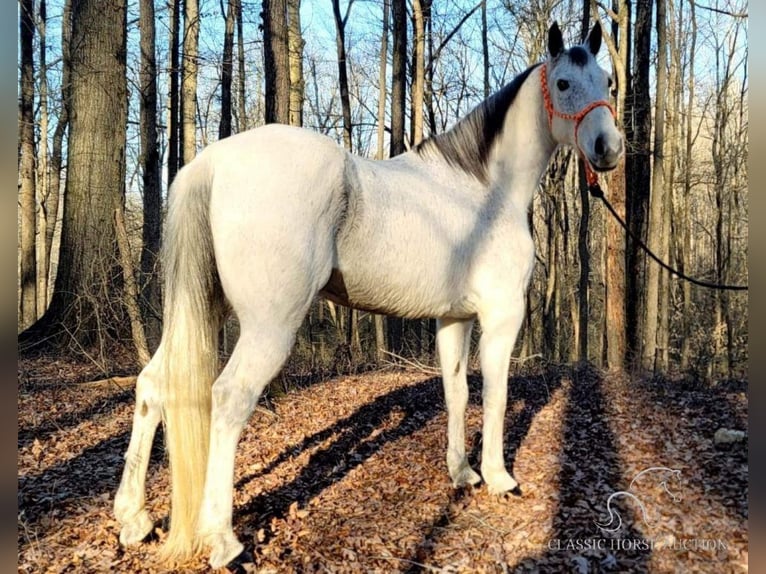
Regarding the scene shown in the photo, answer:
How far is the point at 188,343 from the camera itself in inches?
107

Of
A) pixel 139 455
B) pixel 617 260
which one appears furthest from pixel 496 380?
pixel 617 260

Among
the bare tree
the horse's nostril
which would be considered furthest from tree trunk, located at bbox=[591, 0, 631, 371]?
the bare tree

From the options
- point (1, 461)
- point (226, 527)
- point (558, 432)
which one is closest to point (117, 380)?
point (226, 527)

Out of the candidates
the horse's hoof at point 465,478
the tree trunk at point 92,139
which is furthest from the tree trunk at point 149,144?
the horse's hoof at point 465,478

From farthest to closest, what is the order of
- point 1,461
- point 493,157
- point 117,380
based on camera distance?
1. point 117,380
2. point 493,157
3. point 1,461

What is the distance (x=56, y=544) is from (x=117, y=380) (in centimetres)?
344

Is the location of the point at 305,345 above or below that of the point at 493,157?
below

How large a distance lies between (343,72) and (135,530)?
1488 centimetres

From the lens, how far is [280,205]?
260 cm

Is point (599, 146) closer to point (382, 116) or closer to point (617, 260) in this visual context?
point (617, 260)

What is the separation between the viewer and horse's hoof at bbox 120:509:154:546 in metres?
2.76

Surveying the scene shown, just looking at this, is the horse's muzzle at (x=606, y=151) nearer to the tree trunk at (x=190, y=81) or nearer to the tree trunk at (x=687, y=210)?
the tree trunk at (x=190, y=81)

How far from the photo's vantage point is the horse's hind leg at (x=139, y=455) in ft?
9.07

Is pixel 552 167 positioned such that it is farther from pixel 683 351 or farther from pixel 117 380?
pixel 117 380
